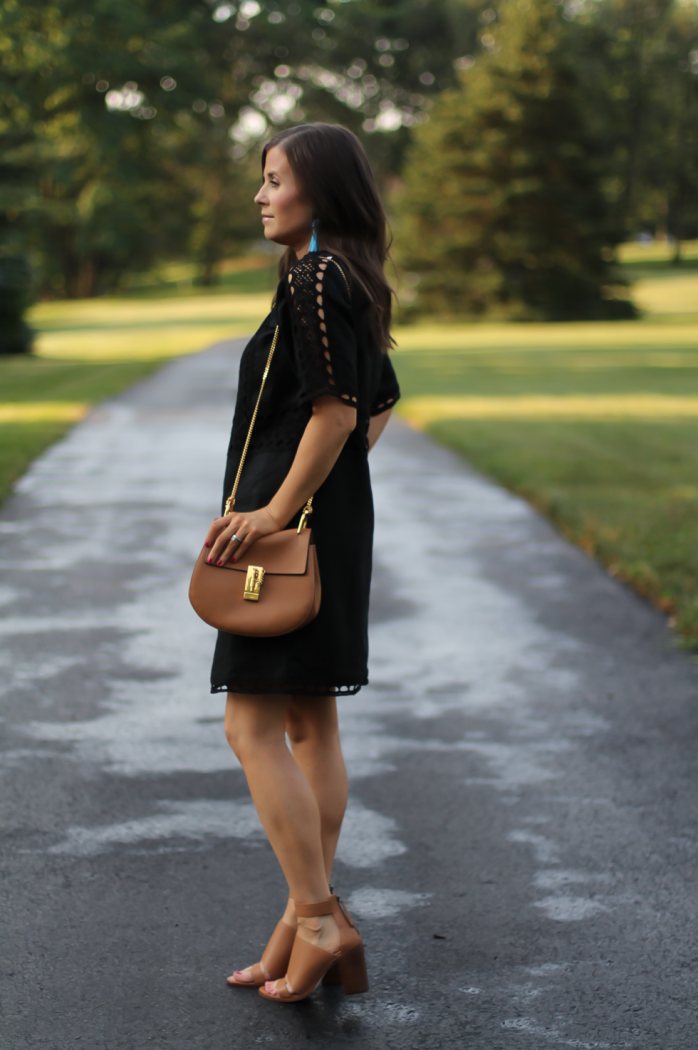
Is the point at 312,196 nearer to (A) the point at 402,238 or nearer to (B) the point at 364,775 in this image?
(B) the point at 364,775

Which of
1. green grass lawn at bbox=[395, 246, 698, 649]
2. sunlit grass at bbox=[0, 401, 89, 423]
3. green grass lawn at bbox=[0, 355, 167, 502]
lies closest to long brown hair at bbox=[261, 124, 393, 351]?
green grass lawn at bbox=[395, 246, 698, 649]

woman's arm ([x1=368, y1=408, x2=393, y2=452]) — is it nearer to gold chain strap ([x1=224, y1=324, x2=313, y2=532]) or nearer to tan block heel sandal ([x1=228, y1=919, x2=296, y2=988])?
gold chain strap ([x1=224, y1=324, x2=313, y2=532])

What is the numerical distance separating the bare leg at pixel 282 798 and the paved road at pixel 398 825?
287 millimetres

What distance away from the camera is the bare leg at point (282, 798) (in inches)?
104

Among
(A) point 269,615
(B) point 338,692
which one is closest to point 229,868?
(B) point 338,692

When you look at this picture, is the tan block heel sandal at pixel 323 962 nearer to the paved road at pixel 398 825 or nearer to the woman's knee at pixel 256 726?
the paved road at pixel 398 825

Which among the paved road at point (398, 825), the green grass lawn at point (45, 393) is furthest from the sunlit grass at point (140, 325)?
the paved road at point (398, 825)

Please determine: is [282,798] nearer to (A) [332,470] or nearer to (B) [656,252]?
(A) [332,470]

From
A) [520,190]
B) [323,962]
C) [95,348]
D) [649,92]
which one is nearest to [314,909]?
[323,962]

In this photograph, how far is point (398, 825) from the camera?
12.1 feet

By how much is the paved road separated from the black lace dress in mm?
787

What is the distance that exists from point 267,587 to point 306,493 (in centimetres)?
23

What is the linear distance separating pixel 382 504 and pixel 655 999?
718 centimetres

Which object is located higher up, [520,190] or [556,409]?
[520,190]
